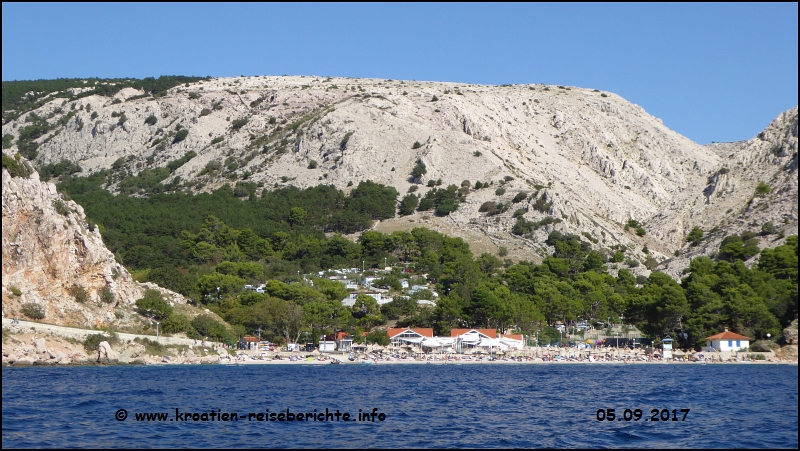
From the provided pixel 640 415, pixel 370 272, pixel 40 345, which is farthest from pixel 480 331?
pixel 640 415

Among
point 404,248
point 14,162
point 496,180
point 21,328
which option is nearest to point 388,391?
point 21,328

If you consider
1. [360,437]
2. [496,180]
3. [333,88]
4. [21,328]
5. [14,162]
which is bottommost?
[360,437]

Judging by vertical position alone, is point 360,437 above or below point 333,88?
below

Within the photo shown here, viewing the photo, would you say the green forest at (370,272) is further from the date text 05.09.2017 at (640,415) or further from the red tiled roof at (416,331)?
the date text 05.09.2017 at (640,415)

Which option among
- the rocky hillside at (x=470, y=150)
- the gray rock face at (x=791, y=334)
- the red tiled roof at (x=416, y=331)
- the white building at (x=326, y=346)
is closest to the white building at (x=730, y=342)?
the gray rock face at (x=791, y=334)

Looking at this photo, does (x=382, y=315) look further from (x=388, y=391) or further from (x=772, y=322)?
(x=388, y=391)

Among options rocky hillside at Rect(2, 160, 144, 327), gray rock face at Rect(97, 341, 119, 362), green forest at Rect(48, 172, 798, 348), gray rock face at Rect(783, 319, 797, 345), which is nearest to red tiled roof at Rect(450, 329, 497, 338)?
green forest at Rect(48, 172, 798, 348)

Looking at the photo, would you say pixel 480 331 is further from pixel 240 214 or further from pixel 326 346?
pixel 240 214
